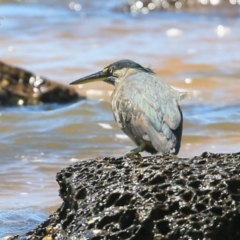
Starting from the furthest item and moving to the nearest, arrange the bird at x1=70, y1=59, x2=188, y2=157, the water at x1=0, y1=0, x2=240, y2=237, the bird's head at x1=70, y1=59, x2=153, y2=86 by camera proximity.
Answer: the water at x1=0, y1=0, x2=240, y2=237, the bird's head at x1=70, y1=59, x2=153, y2=86, the bird at x1=70, y1=59, x2=188, y2=157

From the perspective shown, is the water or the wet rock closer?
the water

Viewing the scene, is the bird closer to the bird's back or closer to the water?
the bird's back

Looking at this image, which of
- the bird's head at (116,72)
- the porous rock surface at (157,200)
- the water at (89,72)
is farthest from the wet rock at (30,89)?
the porous rock surface at (157,200)

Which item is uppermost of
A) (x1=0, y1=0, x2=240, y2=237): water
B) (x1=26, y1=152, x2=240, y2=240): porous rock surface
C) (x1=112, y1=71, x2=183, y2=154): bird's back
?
(x1=112, y1=71, x2=183, y2=154): bird's back

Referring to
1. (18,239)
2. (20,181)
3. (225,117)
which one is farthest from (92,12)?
(18,239)

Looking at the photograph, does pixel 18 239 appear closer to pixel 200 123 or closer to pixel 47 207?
pixel 47 207

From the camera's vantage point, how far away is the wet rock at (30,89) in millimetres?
9039

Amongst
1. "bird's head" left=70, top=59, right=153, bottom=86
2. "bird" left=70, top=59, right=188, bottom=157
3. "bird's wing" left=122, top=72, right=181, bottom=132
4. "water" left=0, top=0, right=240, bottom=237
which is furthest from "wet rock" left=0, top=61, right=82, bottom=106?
"bird's wing" left=122, top=72, right=181, bottom=132

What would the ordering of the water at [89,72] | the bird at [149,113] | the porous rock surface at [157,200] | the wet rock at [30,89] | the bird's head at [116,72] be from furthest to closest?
1. the wet rock at [30,89]
2. the water at [89,72]
3. the bird's head at [116,72]
4. the bird at [149,113]
5. the porous rock surface at [157,200]

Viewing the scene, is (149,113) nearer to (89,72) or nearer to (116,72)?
(116,72)

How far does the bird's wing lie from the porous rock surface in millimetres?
486

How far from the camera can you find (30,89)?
9.16 meters

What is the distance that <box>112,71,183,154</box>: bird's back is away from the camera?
4457mm

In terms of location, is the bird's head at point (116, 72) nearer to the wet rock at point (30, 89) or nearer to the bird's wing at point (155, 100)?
the bird's wing at point (155, 100)
